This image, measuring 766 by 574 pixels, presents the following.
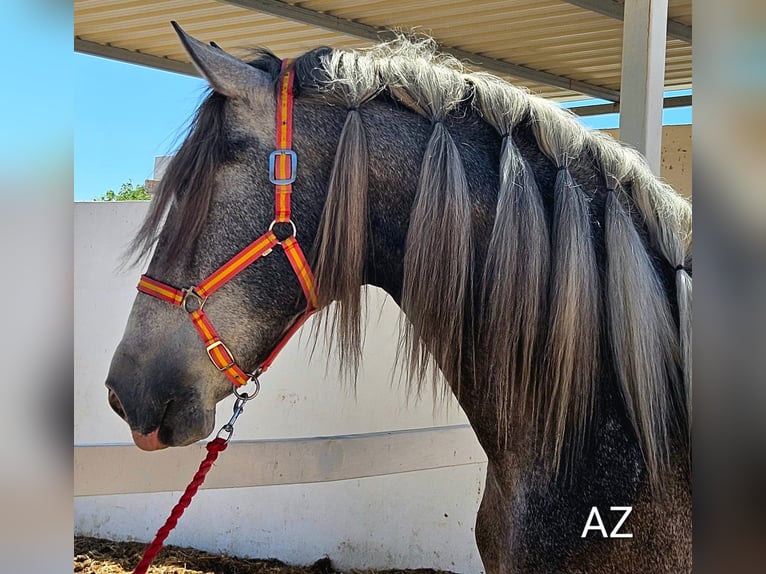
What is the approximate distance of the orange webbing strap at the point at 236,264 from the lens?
1013 millimetres

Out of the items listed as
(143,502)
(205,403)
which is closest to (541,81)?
(143,502)

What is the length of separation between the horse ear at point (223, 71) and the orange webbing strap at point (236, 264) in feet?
0.74

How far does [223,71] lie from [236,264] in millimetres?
290

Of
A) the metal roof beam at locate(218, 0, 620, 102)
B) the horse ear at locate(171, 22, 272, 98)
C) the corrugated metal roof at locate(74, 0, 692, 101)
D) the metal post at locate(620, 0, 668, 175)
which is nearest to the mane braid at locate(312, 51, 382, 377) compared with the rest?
the horse ear at locate(171, 22, 272, 98)

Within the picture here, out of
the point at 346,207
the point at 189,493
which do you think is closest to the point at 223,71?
the point at 346,207

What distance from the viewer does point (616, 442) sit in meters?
1.03

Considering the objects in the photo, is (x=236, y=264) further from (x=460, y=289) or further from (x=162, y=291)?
(x=460, y=289)

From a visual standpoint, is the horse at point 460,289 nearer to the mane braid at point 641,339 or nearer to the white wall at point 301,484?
the mane braid at point 641,339

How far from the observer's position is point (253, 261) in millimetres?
1024

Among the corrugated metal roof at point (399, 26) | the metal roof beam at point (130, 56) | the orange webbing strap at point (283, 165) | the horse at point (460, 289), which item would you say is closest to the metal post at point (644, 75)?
the horse at point (460, 289)

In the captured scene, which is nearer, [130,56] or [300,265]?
[300,265]

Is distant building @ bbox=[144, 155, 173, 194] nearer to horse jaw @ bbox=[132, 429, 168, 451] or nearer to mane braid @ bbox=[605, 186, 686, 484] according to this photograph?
horse jaw @ bbox=[132, 429, 168, 451]

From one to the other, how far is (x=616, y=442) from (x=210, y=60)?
824 millimetres
